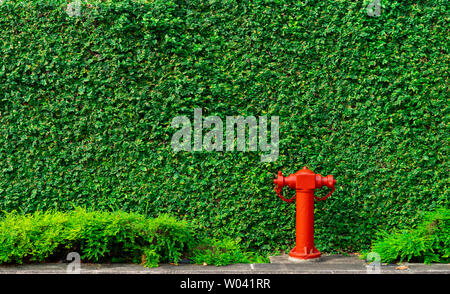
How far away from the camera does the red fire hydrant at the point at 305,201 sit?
5266mm

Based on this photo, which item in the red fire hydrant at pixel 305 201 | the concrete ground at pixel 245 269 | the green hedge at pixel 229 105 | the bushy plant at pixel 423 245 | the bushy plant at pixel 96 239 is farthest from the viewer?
the green hedge at pixel 229 105

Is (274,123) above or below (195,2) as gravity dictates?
below

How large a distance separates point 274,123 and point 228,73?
81cm

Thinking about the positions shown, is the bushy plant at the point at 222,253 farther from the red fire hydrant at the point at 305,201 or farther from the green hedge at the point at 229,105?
the red fire hydrant at the point at 305,201

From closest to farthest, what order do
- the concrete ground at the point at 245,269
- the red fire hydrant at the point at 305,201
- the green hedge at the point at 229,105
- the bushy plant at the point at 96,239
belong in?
the concrete ground at the point at 245,269, the bushy plant at the point at 96,239, the red fire hydrant at the point at 305,201, the green hedge at the point at 229,105

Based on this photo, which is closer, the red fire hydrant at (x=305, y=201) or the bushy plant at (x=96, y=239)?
the bushy plant at (x=96, y=239)

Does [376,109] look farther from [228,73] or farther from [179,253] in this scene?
[179,253]

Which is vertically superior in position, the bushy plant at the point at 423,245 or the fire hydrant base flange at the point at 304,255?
the bushy plant at the point at 423,245

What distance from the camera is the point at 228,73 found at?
228 inches

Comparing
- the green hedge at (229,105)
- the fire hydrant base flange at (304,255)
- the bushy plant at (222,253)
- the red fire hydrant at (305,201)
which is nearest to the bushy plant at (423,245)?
the green hedge at (229,105)

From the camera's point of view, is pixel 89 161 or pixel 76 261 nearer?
pixel 76 261

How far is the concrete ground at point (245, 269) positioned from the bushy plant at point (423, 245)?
14 centimetres

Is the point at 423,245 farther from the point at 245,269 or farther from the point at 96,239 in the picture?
the point at 96,239

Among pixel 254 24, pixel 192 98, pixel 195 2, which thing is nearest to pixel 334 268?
pixel 192 98
